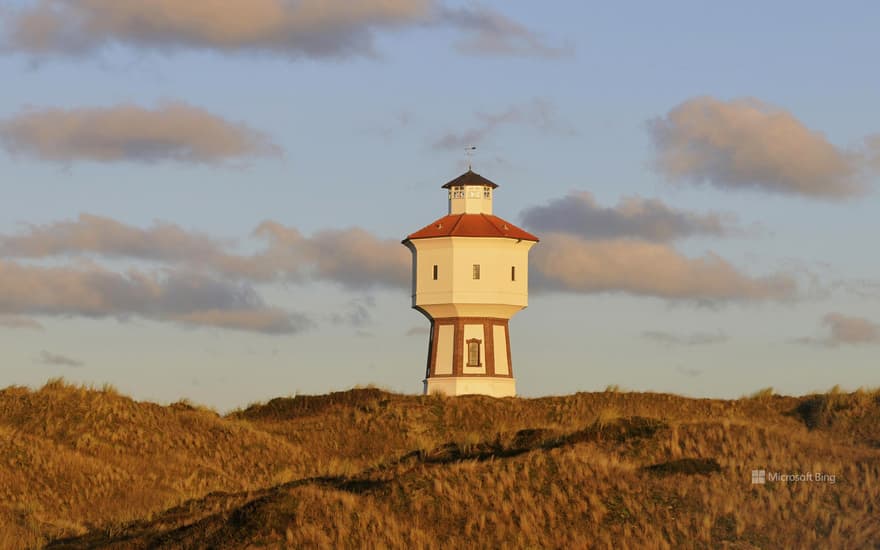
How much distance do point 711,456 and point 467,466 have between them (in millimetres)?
5749

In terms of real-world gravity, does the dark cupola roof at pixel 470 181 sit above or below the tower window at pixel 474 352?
above

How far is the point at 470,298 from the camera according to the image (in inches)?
3076

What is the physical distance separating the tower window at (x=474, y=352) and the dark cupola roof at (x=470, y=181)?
34.9 ft

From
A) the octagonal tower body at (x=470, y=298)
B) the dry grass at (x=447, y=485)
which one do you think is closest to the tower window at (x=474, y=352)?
the octagonal tower body at (x=470, y=298)

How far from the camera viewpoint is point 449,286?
78.5 meters

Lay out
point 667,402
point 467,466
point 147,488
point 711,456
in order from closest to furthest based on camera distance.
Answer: point 467,466
point 711,456
point 147,488
point 667,402

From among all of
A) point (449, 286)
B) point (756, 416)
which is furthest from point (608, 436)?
point (449, 286)

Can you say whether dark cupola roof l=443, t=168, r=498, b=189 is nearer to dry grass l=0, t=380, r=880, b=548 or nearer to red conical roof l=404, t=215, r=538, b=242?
red conical roof l=404, t=215, r=538, b=242

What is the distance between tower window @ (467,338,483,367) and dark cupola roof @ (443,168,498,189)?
10.6 meters

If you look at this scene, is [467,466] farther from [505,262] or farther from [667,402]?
[505,262]

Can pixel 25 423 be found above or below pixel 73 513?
above

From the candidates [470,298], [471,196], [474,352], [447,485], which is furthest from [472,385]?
[447,485]

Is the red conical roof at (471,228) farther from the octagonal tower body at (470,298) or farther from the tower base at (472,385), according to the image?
the tower base at (472,385)

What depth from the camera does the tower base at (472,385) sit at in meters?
79.2
